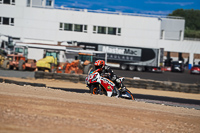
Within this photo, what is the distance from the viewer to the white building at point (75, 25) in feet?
203

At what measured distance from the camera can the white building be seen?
62.0 meters

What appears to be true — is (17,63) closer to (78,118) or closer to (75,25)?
(78,118)

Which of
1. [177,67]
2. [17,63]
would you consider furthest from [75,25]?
[17,63]

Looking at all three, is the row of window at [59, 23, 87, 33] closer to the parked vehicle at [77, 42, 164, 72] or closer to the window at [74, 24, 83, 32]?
the window at [74, 24, 83, 32]

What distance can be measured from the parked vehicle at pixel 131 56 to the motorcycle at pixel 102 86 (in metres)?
35.3

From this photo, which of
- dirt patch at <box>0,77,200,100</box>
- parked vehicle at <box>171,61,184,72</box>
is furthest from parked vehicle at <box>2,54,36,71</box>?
parked vehicle at <box>171,61,184,72</box>

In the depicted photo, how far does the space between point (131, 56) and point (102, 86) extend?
118 feet

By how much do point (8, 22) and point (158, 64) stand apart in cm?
2623

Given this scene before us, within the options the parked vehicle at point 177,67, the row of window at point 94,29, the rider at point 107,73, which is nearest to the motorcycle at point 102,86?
the rider at point 107,73

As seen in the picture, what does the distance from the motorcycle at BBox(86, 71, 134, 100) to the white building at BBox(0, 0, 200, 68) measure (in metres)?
47.2

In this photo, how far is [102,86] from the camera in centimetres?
1498

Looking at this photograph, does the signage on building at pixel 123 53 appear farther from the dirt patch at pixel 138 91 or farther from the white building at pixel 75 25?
the dirt patch at pixel 138 91

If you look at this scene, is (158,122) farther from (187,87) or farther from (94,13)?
(94,13)

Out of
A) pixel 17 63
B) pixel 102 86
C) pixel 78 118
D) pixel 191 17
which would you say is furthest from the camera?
pixel 191 17
